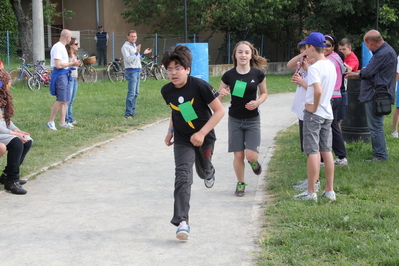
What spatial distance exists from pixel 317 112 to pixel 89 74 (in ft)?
54.9

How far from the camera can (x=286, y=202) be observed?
227 inches

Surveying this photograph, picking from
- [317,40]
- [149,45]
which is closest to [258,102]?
[317,40]

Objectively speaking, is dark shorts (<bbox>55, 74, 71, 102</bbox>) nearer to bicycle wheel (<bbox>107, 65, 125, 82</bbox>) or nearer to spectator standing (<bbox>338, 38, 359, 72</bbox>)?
spectator standing (<bbox>338, 38, 359, 72</bbox>)

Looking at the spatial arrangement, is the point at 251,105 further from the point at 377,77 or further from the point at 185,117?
the point at 377,77

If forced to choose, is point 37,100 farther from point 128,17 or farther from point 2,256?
point 128,17

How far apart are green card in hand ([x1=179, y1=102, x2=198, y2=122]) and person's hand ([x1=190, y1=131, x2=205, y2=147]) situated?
0.18 metres

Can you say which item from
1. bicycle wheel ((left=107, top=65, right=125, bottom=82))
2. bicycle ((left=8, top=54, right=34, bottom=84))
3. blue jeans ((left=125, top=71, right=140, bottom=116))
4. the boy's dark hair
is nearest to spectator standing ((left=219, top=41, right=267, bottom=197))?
the boy's dark hair

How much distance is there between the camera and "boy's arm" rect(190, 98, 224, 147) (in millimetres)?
4899

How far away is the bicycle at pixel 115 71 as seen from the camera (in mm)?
22141

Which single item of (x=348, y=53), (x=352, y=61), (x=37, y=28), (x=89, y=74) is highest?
Answer: (x=37, y=28)

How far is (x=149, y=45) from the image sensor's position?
91.1 ft

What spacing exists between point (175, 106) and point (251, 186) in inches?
86.4

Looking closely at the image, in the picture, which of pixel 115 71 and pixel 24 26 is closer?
pixel 115 71

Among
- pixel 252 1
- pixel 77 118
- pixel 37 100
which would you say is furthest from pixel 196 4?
pixel 77 118
